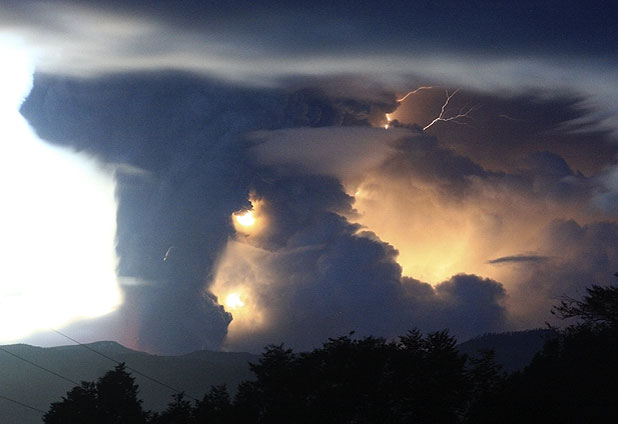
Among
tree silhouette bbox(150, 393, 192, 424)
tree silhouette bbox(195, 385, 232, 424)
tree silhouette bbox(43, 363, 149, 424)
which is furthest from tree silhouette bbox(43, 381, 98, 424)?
tree silhouette bbox(195, 385, 232, 424)

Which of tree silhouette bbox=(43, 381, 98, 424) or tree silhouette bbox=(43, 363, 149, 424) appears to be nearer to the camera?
tree silhouette bbox=(43, 363, 149, 424)

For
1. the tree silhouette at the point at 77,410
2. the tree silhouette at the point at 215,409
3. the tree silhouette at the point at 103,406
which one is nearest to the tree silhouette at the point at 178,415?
the tree silhouette at the point at 215,409

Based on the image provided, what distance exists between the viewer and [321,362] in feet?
289

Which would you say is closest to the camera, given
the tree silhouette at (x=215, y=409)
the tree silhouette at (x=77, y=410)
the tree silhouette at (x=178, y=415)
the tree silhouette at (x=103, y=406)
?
the tree silhouette at (x=215, y=409)

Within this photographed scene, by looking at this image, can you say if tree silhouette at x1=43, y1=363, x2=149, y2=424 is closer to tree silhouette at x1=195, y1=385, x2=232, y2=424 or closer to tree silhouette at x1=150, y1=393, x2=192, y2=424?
tree silhouette at x1=150, y1=393, x2=192, y2=424

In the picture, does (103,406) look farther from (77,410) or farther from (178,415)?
(178,415)

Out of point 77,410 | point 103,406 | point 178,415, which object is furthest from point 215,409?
point 77,410

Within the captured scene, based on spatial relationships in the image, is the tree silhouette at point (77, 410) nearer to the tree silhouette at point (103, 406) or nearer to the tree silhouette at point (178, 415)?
the tree silhouette at point (103, 406)

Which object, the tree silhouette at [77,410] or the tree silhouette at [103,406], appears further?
the tree silhouette at [77,410]

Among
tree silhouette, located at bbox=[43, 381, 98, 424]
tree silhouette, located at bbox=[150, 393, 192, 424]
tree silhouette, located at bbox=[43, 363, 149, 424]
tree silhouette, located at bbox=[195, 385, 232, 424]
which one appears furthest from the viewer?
tree silhouette, located at bbox=[43, 381, 98, 424]

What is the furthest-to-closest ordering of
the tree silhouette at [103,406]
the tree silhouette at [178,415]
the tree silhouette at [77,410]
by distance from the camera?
1. the tree silhouette at [77,410]
2. the tree silhouette at [103,406]
3. the tree silhouette at [178,415]

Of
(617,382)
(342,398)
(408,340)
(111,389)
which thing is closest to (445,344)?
(408,340)

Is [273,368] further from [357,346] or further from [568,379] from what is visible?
[568,379]

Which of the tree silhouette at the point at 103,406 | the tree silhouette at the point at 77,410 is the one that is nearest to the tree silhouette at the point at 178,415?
the tree silhouette at the point at 103,406
